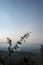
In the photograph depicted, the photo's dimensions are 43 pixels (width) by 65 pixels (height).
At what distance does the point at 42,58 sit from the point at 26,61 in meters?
18.3

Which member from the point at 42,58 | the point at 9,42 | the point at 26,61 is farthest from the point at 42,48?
the point at 9,42

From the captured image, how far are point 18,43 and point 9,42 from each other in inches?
38.0

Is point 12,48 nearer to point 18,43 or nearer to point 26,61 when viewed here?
point 18,43

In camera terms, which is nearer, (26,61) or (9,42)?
(9,42)

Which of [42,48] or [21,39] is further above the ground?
[42,48]

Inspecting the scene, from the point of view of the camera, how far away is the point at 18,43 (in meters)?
11.9

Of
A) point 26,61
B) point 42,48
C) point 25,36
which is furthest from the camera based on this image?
point 42,48

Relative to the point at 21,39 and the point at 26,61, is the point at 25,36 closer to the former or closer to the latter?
the point at 21,39

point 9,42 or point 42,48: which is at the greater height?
point 42,48

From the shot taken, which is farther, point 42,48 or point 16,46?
point 42,48

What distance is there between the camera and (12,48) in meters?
12.1

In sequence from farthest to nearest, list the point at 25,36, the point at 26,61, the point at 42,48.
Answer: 1. the point at 42,48
2. the point at 26,61
3. the point at 25,36

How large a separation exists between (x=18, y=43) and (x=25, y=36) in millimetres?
767

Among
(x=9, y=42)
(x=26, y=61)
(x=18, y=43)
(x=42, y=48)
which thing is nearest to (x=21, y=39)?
(x=18, y=43)
